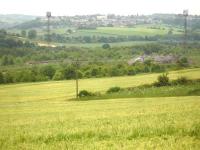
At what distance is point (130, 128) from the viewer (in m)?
16.4

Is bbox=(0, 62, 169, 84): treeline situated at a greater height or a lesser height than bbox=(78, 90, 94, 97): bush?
lesser

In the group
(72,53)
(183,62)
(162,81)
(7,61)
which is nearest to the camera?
(162,81)

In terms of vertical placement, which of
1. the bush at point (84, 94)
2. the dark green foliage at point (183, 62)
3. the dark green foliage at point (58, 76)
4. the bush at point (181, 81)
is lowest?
the dark green foliage at point (58, 76)

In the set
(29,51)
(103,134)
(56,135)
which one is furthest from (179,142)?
(29,51)

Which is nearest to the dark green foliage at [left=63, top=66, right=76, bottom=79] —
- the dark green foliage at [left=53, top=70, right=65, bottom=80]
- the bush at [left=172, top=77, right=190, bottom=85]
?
the dark green foliage at [left=53, top=70, right=65, bottom=80]

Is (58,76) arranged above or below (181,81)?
below

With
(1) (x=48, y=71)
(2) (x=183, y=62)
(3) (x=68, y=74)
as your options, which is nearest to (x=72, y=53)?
(1) (x=48, y=71)

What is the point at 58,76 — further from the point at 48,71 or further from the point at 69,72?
the point at 48,71

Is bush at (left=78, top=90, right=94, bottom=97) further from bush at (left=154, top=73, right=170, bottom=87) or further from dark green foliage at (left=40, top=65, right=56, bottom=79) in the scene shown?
dark green foliage at (left=40, top=65, right=56, bottom=79)

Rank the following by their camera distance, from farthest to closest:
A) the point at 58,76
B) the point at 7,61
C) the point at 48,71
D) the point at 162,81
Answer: the point at 7,61 < the point at 48,71 < the point at 58,76 < the point at 162,81

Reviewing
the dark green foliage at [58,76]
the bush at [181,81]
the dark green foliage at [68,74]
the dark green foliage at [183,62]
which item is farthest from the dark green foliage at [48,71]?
the bush at [181,81]

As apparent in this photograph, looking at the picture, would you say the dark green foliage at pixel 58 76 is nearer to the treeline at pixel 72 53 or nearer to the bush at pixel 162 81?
the treeline at pixel 72 53

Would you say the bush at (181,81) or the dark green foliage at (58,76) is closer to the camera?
the bush at (181,81)

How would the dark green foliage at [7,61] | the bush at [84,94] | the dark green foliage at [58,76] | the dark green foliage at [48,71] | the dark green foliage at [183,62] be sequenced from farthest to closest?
1. the dark green foliage at [7,61]
2. the dark green foliage at [183,62]
3. the dark green foliage at [48,71]
4. the dark green foliage at [58,76]
5. the bush at [84,94]
